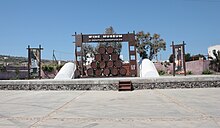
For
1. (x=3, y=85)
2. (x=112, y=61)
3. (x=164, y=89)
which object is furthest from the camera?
(x=112, y=61)

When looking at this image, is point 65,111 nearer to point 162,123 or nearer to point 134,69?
point 162,123

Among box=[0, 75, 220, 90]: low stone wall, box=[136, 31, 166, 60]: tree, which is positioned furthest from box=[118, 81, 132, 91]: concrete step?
box=[136, 31, 166, 60]: tree

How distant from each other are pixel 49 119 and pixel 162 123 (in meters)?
3.06

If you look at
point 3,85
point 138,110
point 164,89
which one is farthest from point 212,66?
point 138,110

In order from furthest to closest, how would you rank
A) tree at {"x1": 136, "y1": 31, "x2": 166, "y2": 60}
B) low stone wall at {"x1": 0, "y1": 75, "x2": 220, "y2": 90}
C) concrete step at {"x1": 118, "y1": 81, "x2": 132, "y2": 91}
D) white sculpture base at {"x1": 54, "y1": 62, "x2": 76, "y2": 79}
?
tree at {"x1": 136, "y1": 31, "x2": 166, "y2": 60}
white sculpture base at {"x1": 54, "y1": 62, "x2": 76, "y2": 79}
low stone wall at {"x1": 0, "y1": 75, "x2": 220, "y2": 90}
concrete step at {"x1": 118, "y1": 81, "x2": 132, "y2": 91}

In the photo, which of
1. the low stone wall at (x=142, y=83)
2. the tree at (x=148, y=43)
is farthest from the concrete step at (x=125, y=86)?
the tree at (x=148, y=43)

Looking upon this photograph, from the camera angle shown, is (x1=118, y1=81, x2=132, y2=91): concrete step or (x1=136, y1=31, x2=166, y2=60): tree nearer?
(x1=118, y1=81, x2=132, y2=91): concrete step

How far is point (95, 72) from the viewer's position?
2358cm

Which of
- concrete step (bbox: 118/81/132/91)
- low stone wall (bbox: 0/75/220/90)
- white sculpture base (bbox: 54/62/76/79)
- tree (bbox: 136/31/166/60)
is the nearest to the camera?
concrete step (bbox: 118/81/132/91)

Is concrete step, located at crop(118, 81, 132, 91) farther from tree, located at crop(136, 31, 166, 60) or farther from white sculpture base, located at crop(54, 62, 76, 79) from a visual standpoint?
tree, located at crop(136, 31, 166, 60)

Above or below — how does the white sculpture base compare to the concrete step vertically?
above

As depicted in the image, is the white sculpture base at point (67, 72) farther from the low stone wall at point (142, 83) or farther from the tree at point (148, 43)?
the tree at point (148, 43)

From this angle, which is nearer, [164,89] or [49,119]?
[49,119]

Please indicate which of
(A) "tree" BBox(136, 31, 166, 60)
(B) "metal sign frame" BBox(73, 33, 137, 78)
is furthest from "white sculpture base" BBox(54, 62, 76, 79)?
(A) "tree" BBox(136, 31, 166, 60)
